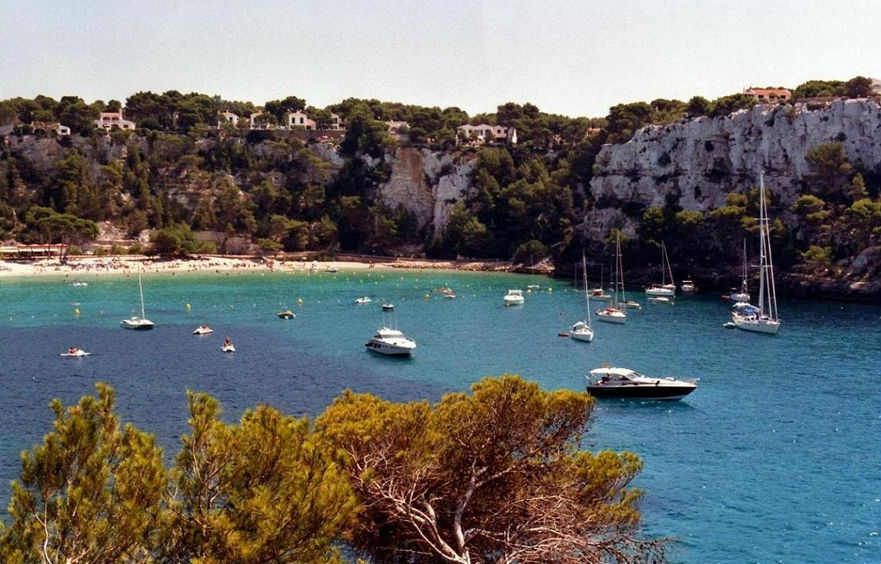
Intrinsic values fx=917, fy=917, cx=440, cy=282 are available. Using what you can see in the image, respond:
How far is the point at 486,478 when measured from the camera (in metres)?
23.6

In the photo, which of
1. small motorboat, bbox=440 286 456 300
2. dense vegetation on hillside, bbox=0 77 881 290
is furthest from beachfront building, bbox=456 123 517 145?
small motorboat, bbox=440 286 456 300

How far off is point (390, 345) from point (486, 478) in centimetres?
4354

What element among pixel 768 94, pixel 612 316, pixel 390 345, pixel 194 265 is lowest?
pixel 612 316

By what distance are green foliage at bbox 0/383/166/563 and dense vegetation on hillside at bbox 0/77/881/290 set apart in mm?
106697

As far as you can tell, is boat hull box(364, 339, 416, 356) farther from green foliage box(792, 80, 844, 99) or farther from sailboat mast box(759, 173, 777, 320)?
green foliage box(792, 80, 844, 99)

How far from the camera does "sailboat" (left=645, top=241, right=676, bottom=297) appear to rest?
101m

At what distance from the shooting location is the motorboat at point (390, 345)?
66625 mm

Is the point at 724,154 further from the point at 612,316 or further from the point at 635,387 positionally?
the point at 635,387

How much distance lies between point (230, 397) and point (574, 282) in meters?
73.8

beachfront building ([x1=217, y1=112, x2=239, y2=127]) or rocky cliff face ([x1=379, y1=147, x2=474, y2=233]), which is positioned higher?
beachfront building ([x1=217, y1=112, x2=239, y2=127])

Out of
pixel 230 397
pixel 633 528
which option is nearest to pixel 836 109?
pixel 230 397

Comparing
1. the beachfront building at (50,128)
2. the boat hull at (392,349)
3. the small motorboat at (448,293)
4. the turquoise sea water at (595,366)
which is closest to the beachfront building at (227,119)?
the beachfront building at (50,128)

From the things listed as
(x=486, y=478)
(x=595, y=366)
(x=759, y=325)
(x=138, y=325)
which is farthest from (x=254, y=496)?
(x=759, y=325)

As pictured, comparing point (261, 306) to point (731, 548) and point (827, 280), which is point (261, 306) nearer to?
point (827, 280)
